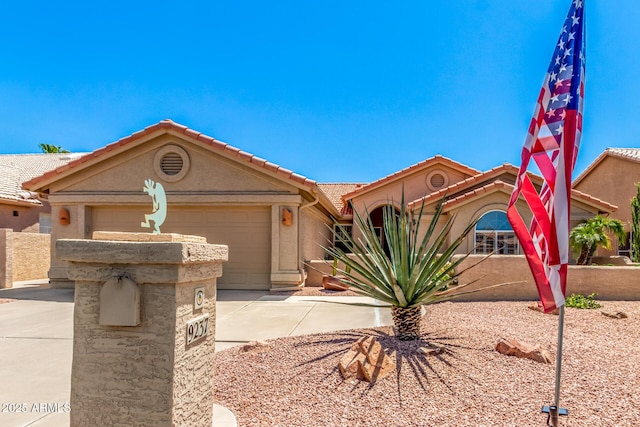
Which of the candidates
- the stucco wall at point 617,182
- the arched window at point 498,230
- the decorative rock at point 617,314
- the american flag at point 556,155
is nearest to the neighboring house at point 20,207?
the arched window at point 498,230

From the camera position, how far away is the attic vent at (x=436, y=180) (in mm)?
20188

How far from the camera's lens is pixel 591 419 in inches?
148

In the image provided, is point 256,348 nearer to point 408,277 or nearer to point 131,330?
point 408,277

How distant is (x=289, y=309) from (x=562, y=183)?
24.2ft

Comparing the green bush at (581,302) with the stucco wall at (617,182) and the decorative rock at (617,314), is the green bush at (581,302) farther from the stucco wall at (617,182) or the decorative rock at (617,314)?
the stucco wall at (617,182)

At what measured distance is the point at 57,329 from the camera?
25.6 feet

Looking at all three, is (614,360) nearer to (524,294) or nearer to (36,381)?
(524,294)

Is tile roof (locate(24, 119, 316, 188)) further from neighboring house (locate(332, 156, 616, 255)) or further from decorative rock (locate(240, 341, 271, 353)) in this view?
decorative rock (locate(240, 341, 271, 353))

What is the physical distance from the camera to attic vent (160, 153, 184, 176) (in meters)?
13.7

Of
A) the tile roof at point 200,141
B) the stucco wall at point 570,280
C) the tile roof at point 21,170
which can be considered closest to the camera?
the stucco wall at point 570,280

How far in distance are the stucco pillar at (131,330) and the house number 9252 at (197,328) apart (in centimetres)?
3

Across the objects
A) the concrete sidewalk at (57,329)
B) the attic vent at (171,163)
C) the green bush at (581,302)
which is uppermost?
the attic vent at (171,163)

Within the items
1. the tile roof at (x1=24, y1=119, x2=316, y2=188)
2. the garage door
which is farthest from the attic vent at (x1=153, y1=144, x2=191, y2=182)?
the garage door

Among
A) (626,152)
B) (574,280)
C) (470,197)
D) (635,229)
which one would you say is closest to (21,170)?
(470,197)
